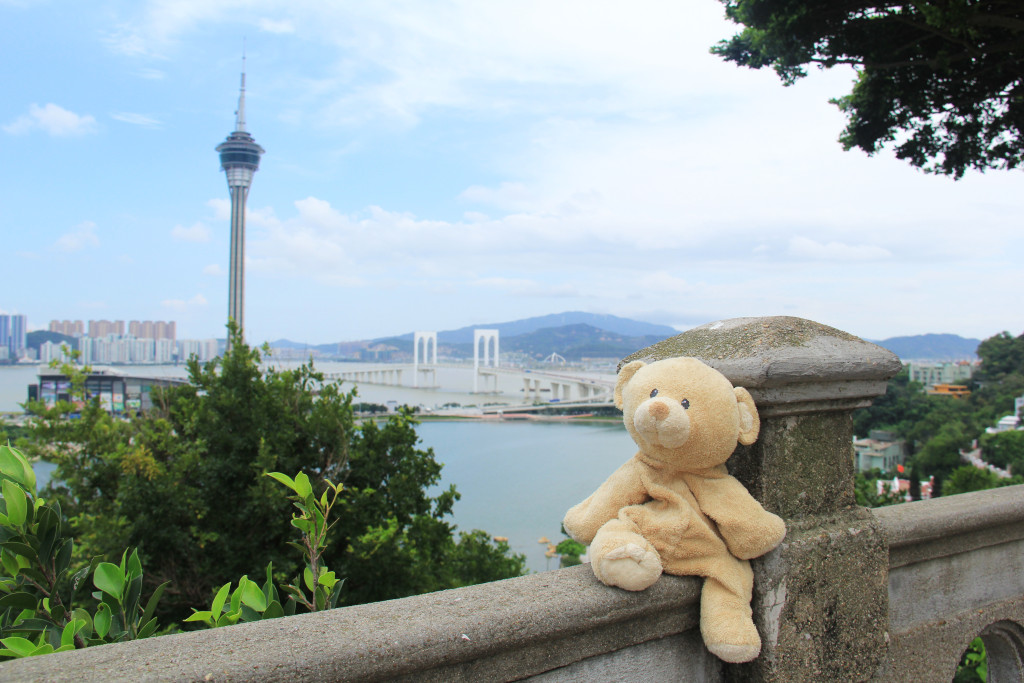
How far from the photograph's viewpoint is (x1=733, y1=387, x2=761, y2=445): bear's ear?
1.44m

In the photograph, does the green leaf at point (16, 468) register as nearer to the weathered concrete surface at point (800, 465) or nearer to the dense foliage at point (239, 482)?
the weathered concrete surface at point (800, 465)

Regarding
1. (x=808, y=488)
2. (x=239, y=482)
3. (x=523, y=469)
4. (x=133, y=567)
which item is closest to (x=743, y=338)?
(x=808, y=488)

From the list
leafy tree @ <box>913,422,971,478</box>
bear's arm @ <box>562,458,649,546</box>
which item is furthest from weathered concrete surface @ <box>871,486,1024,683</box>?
leafy tree @ <box>913,422,971,478</box>

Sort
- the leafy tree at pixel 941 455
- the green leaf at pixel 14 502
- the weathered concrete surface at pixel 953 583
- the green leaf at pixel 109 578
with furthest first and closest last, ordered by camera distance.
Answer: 1. the leafy tree at pixel 941 455
2. the weathered concrete surface at pixel 953 583
3. the green leaf at pixel 109 578
4. the green leaf at pixel 14 502

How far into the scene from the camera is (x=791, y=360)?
1476 millimetres

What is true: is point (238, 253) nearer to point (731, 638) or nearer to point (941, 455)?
point (941, 455)

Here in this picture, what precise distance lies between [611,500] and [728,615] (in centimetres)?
34

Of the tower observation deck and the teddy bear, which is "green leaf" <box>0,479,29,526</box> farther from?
the tower observation deck

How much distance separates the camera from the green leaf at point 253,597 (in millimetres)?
1291

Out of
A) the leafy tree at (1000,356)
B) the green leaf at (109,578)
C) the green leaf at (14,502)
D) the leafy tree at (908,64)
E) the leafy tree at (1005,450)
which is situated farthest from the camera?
the leafy tree at (1000,356)

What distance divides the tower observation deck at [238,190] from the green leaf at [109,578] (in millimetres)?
67889

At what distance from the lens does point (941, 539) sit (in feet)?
6.26

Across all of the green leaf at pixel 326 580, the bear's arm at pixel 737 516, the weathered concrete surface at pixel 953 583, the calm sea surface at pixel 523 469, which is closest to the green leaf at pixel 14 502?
the green leaf at pixel 326 580

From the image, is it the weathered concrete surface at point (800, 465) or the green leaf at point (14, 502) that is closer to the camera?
the green leaf at point (14, 502)
